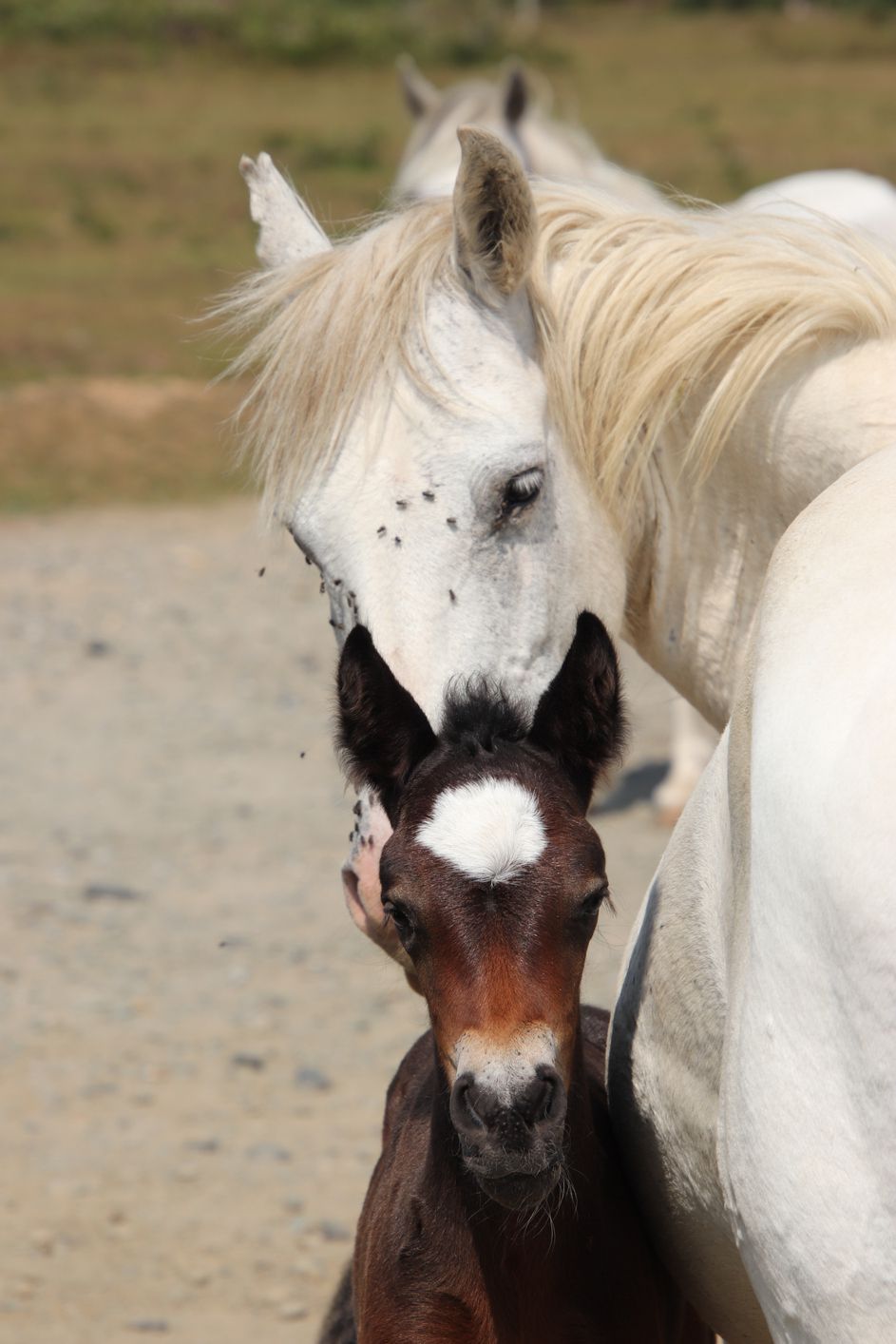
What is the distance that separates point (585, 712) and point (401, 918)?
382 mm

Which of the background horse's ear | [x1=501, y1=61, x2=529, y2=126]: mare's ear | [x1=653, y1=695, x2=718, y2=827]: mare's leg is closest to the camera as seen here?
[x1=653, y1=695, x2=718, y2=827]: mare's leg

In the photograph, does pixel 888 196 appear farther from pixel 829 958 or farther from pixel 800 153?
pixel 800 153

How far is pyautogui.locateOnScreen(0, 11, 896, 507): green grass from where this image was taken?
1465cm

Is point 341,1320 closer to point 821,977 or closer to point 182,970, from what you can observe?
point 821,977

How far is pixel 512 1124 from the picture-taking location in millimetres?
1805

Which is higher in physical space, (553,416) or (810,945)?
(553,416)

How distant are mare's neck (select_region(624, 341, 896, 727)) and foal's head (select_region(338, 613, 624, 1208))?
448 mm

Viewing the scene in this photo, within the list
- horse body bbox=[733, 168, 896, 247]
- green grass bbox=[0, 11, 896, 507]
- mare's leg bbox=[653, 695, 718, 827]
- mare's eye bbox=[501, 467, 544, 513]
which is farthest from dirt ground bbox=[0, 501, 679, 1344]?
green grass bbox=[0, 11, 896, 507]

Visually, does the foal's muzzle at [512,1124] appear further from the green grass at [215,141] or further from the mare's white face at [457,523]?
the green grass at [215,141]

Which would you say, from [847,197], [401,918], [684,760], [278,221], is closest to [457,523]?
[401,918]

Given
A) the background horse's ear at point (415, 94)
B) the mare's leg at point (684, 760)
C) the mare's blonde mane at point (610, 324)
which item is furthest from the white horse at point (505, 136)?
the mare's blonde mane at point (610, 324)

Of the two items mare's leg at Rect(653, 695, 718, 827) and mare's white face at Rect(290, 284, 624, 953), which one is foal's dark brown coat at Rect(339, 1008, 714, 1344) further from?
mare's leg at Rect(653, 695, 718, 827)

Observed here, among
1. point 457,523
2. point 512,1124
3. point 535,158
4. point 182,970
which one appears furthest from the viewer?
point 535,158

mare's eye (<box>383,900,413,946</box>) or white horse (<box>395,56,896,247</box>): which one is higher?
white horse (<box>395,56,896,247</box>)
